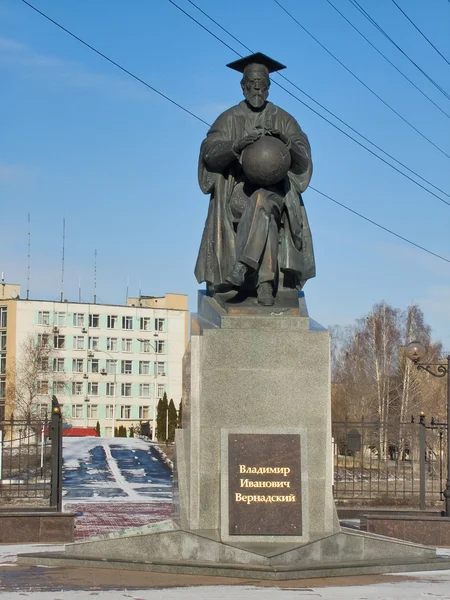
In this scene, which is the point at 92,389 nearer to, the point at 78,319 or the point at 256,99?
the point at 78,319

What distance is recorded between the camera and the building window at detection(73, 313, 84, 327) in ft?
254

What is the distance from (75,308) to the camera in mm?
77125

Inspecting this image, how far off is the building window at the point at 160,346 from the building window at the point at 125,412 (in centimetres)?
462

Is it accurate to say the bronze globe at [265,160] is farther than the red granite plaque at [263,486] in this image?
Yes

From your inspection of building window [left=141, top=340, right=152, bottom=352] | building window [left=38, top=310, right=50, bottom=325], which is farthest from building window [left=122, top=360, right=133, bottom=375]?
building window [left=38, top=310, right=50, bottom=325]

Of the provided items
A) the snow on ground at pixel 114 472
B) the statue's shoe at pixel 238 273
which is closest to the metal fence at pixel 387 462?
the snow on ground at pixel 114 472

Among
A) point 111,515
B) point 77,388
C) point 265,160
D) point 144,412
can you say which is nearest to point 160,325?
point 144,412

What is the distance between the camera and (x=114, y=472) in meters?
30.3

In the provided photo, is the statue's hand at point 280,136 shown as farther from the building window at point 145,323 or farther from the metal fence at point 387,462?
the building window at point 145,323

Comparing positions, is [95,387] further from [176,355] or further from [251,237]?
[251,237]

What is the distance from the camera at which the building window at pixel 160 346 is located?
80938 mm

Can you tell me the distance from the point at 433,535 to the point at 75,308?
65.0 m

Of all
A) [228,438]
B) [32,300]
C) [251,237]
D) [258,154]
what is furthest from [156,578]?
[32,300]

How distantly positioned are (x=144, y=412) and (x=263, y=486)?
2822 inches
